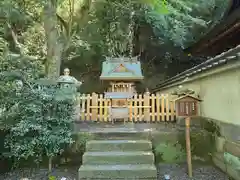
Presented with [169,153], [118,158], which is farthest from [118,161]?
[169,153]

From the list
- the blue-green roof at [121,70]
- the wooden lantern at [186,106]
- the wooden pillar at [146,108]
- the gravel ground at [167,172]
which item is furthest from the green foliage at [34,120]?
the blue-green roof at [121,70]

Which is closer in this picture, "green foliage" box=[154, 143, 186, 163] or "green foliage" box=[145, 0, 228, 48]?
"green foliage" box=[154, 143, 186, 163]

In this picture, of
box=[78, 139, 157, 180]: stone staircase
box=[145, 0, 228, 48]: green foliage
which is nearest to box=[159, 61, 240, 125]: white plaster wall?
box=[78, 139, 157, 180]: stone staircase

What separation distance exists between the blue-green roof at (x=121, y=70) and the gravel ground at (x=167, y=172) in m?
4.86

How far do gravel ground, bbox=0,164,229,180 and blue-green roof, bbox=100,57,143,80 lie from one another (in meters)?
4.86

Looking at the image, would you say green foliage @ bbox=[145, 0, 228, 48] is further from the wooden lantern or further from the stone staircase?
the stone staircase

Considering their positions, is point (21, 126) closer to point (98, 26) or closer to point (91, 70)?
point (98, 26)

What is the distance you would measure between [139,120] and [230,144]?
4104mm

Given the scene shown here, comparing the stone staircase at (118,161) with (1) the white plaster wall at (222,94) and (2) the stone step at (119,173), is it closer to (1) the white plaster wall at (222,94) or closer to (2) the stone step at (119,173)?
(2) the stone step at (119,173)

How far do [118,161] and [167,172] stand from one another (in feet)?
3.50

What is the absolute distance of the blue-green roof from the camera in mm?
9727

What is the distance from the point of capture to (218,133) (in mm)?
5191

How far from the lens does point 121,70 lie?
1006 centimetres

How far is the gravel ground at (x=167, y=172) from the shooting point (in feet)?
15.8
